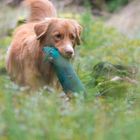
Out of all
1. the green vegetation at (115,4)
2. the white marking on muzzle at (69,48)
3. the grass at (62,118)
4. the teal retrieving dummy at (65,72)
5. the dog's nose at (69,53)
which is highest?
the grass at (62,118)

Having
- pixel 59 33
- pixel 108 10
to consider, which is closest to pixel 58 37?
pixel 59 33

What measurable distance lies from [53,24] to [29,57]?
1.70 feet

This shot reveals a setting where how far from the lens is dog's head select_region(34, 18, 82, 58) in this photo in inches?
308

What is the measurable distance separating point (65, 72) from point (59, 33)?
1.72ft

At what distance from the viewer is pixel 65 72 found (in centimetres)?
759

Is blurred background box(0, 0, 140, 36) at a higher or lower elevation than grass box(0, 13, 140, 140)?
lower

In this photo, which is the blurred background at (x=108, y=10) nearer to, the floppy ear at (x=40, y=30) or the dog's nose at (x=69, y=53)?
the floppy ear at (x=40, y=30)

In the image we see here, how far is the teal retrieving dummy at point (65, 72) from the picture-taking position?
746 cm

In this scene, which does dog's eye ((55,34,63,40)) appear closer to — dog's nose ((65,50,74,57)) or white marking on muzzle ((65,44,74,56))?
white marking on muzzle ((65,44,74,56))

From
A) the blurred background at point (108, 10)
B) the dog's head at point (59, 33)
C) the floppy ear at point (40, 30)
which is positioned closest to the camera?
the dog's head at point (59, 33)

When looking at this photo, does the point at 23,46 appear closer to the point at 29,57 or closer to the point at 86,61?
the point at 29,57

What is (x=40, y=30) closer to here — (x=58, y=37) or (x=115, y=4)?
(x=58, y=37)

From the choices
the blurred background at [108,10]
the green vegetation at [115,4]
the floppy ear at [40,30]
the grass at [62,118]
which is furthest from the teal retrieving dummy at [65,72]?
the green vegetation at [115,4]

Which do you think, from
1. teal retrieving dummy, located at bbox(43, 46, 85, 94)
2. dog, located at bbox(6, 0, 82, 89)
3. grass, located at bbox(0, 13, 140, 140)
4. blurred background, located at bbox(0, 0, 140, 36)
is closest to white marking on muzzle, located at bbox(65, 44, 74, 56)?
dog, located at bbox(6, 0, 82, 89)
